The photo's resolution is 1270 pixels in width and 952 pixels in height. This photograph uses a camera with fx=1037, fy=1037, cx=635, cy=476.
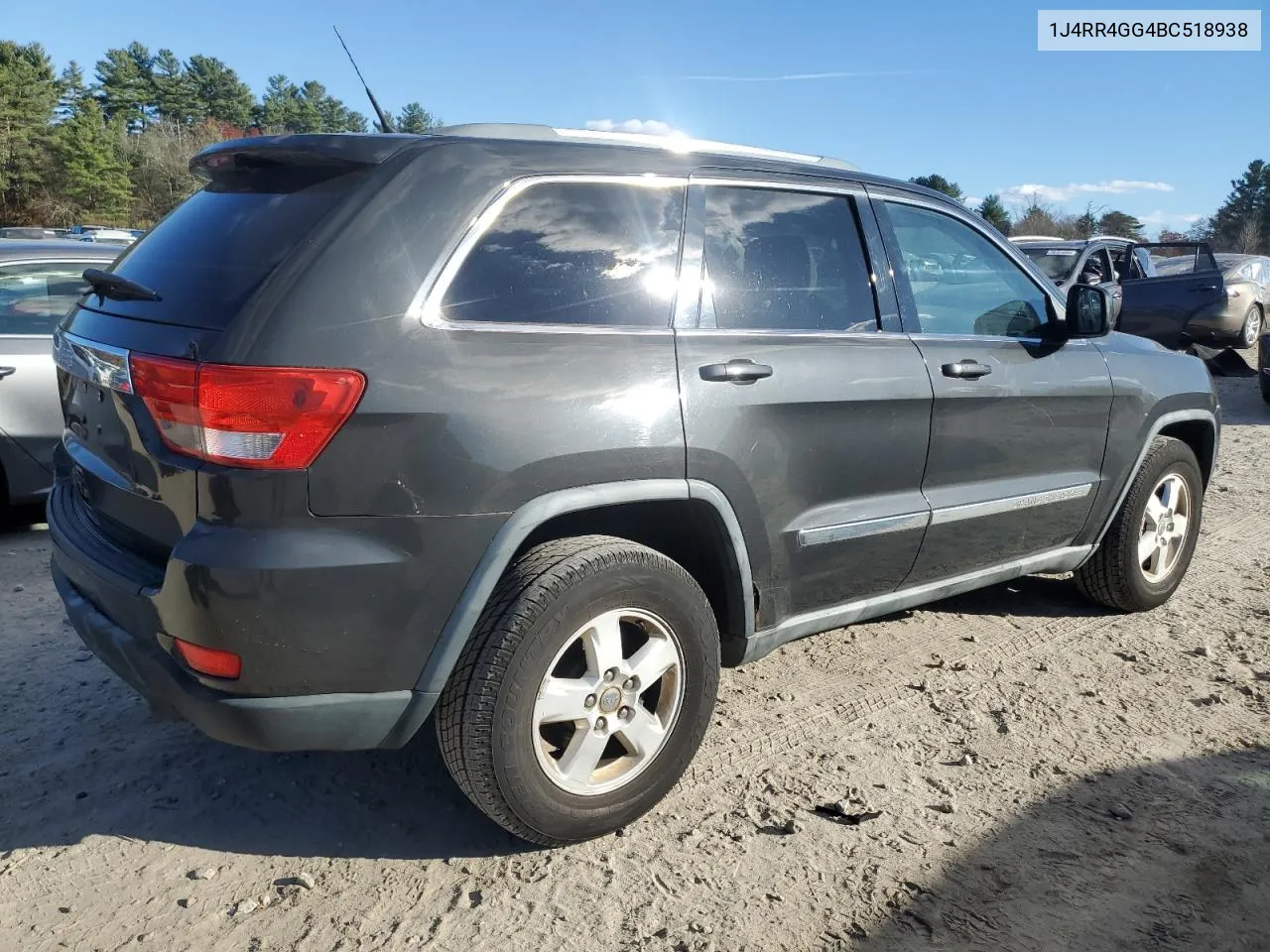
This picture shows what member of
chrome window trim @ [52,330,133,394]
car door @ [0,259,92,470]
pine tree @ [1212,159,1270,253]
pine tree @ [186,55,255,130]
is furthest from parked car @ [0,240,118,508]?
pine tree @ [186,55,255,130]

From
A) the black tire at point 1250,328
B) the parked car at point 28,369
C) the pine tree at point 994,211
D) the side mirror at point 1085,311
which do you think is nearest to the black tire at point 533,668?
the side mirror at point 1085,311

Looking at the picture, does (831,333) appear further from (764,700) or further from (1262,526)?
(1262,526)

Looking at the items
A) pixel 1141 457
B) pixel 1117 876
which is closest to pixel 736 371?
pixel 1117 876

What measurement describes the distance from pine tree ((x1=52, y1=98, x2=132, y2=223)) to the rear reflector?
7212 centimetres

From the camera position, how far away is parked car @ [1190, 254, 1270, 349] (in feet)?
41.4

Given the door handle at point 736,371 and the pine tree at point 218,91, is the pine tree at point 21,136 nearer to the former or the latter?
the pine tree at point 218,91

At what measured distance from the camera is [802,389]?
3.08 metres

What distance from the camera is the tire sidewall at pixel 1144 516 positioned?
14.6 feet

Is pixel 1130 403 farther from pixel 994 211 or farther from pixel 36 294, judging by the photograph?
pixel 994 211

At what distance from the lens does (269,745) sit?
2.40 m

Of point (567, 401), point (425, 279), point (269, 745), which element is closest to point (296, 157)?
point (425, 279)

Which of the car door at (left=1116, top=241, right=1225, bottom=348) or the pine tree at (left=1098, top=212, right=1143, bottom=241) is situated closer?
the car door at (left=1116, top=241, right=1225, bottom=348)

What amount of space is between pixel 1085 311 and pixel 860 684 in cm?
167

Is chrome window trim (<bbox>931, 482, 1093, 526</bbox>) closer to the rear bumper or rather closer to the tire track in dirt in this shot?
the tire track in dirt
